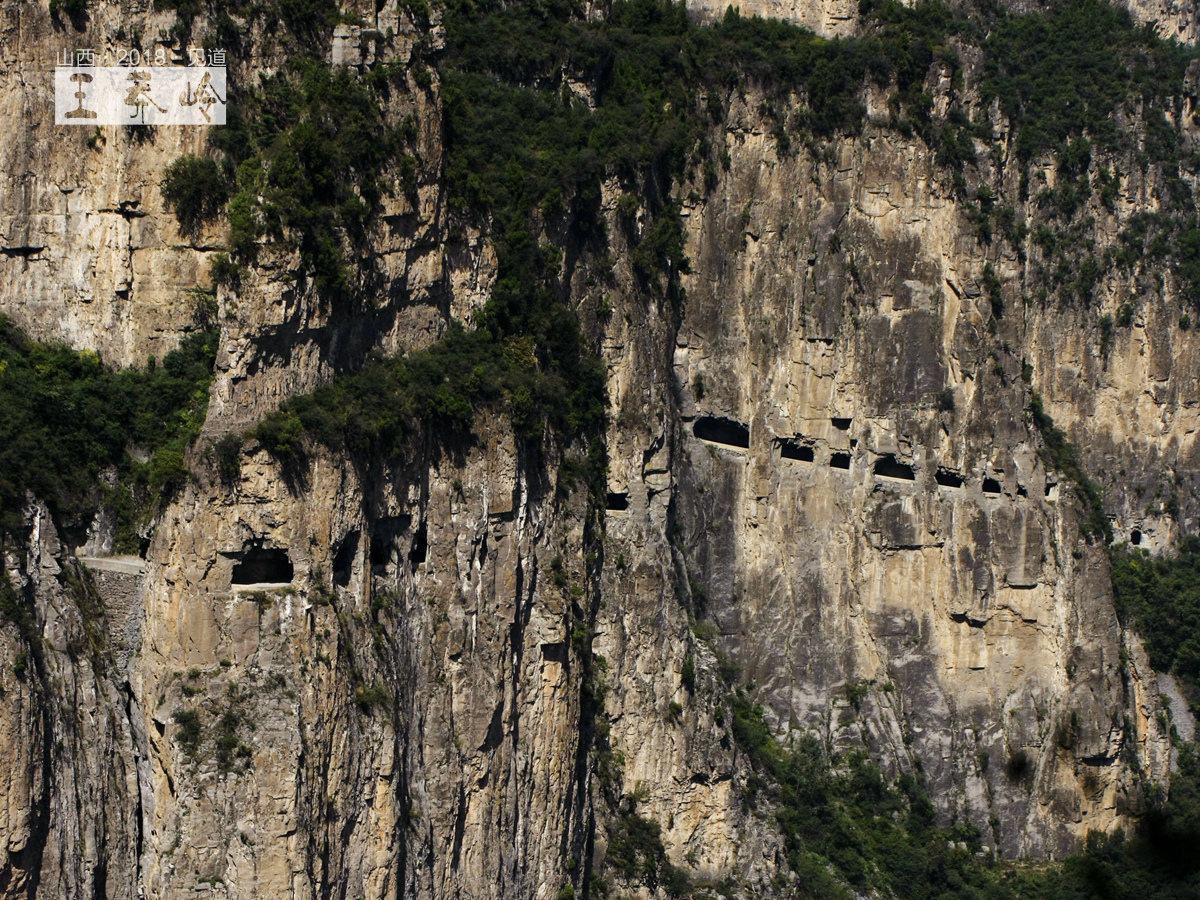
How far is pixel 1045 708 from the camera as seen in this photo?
6119cm

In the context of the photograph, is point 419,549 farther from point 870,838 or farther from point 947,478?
point 947,478

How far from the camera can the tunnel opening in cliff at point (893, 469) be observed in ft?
198

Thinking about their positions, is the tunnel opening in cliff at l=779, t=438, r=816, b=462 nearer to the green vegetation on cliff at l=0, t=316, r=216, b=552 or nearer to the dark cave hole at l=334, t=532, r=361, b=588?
the dark cave hole at l=334, t=532, r=361, b=588

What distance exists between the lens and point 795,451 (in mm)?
60062

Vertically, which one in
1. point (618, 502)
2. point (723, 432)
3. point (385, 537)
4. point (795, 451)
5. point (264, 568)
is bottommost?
point (264, 568)

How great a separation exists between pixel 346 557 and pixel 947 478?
967 inches

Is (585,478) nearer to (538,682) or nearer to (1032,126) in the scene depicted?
(538,682)

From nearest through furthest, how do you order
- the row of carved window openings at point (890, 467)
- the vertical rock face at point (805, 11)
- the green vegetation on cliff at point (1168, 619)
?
the row of carved window openings at point (890, 467) → the vertical rock face at point (805, 11) → the green vegetation on cliff at point (1168, 619)

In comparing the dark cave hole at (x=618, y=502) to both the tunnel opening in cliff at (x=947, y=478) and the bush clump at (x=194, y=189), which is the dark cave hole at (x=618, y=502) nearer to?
the tunnel opening in cliff at (x=947, y=478)

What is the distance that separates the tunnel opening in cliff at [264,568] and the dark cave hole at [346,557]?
4.45 feet

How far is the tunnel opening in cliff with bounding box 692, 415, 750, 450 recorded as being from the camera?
194 ft

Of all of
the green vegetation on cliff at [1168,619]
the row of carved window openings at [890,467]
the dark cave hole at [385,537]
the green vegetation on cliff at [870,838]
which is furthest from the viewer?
the green vegetation on cliff at [1168,619]

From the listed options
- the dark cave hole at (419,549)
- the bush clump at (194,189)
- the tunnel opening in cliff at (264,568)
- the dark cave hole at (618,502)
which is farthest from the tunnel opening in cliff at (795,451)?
the bush clump at (194,189)

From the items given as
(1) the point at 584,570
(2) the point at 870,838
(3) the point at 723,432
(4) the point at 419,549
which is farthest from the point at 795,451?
(4) the point at 419,549
